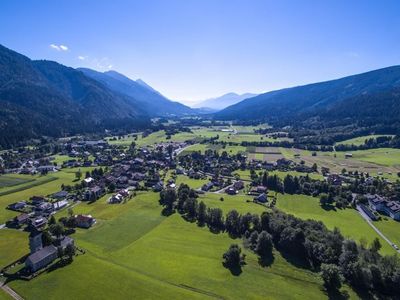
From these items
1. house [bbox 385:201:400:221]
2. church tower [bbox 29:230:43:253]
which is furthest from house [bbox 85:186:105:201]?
house [bbox 385:201:400:221]

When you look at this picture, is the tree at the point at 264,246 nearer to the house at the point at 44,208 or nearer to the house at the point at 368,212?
the house at the point at 368,212

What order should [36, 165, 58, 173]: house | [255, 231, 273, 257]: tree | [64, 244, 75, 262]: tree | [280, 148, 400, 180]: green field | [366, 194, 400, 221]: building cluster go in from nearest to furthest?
[64, 244, 75, 262]: tree → [255, 231, 273, 257]: tree → [366, 194, 400, 221]: building cluster → [36, 165, 58, 173]: house → [280, 148, 400, 180]: green field

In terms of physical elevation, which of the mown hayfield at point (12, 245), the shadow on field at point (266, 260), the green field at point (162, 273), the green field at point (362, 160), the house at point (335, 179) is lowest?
the green field at point (362, 160)

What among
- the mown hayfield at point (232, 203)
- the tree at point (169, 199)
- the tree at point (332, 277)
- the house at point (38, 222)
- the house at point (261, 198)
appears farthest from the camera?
the house at point (261, 198)

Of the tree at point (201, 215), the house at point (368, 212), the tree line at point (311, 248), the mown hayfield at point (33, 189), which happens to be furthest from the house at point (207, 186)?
the mown hayfield at point (33, 189)

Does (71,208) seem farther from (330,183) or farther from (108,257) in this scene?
(330,183)

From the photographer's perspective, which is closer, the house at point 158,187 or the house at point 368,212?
the house at point 368,212

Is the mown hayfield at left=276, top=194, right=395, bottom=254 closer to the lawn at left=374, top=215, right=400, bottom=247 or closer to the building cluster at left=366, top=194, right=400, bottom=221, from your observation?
the lawn at left=374, top=215, right=400, bottom=247
